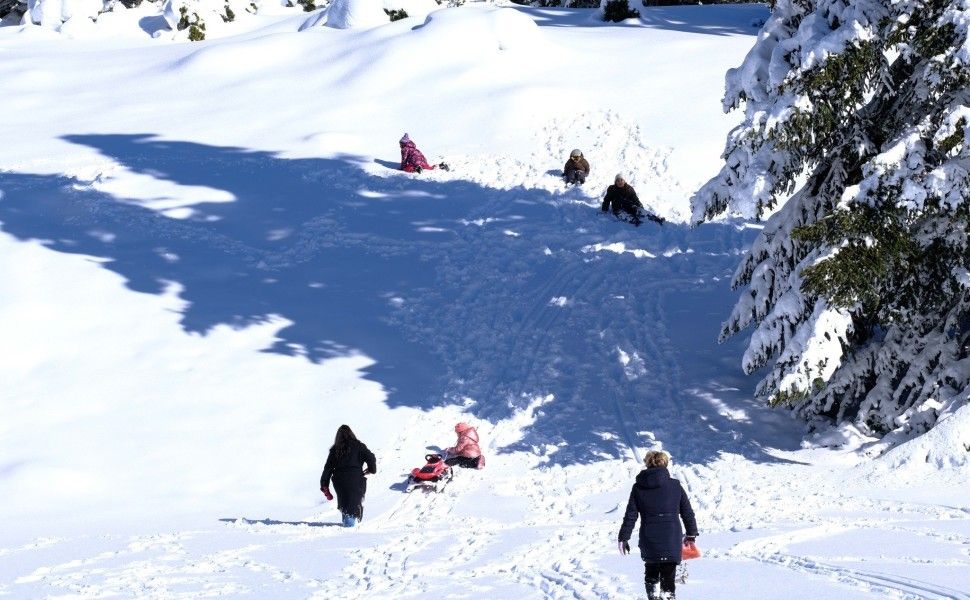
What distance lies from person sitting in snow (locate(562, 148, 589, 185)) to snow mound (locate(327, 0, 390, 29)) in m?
15.2

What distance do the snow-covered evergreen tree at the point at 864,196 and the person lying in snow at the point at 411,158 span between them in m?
11.2

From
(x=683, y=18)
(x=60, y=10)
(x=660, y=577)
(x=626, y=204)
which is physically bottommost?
(x=626, y=204)

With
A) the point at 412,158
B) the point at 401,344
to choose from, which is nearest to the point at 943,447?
the point at 401,344

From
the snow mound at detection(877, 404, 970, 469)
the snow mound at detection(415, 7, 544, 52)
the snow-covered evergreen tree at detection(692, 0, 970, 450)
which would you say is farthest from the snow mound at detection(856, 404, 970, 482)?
the snow mound at detection(415, 7, 544, 52)

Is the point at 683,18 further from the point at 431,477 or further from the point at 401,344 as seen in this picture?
the point at 431,477

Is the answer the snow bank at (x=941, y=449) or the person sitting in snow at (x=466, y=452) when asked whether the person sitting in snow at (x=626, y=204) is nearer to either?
the person sitting in snow at (x=466, y=452)

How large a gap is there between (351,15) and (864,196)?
89.2ft

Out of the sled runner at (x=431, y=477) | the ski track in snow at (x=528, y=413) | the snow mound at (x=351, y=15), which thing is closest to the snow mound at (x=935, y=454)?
the ski track in snow at (x=528, y=413)

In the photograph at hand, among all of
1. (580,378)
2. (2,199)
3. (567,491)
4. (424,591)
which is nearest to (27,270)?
(2,199)

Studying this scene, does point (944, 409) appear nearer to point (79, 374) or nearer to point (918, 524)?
point (918, 524)

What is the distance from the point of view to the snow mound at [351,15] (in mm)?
37031

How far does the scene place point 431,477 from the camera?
45.5ft

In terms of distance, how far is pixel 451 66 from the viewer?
102ft

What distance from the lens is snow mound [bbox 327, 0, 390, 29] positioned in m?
37.0
